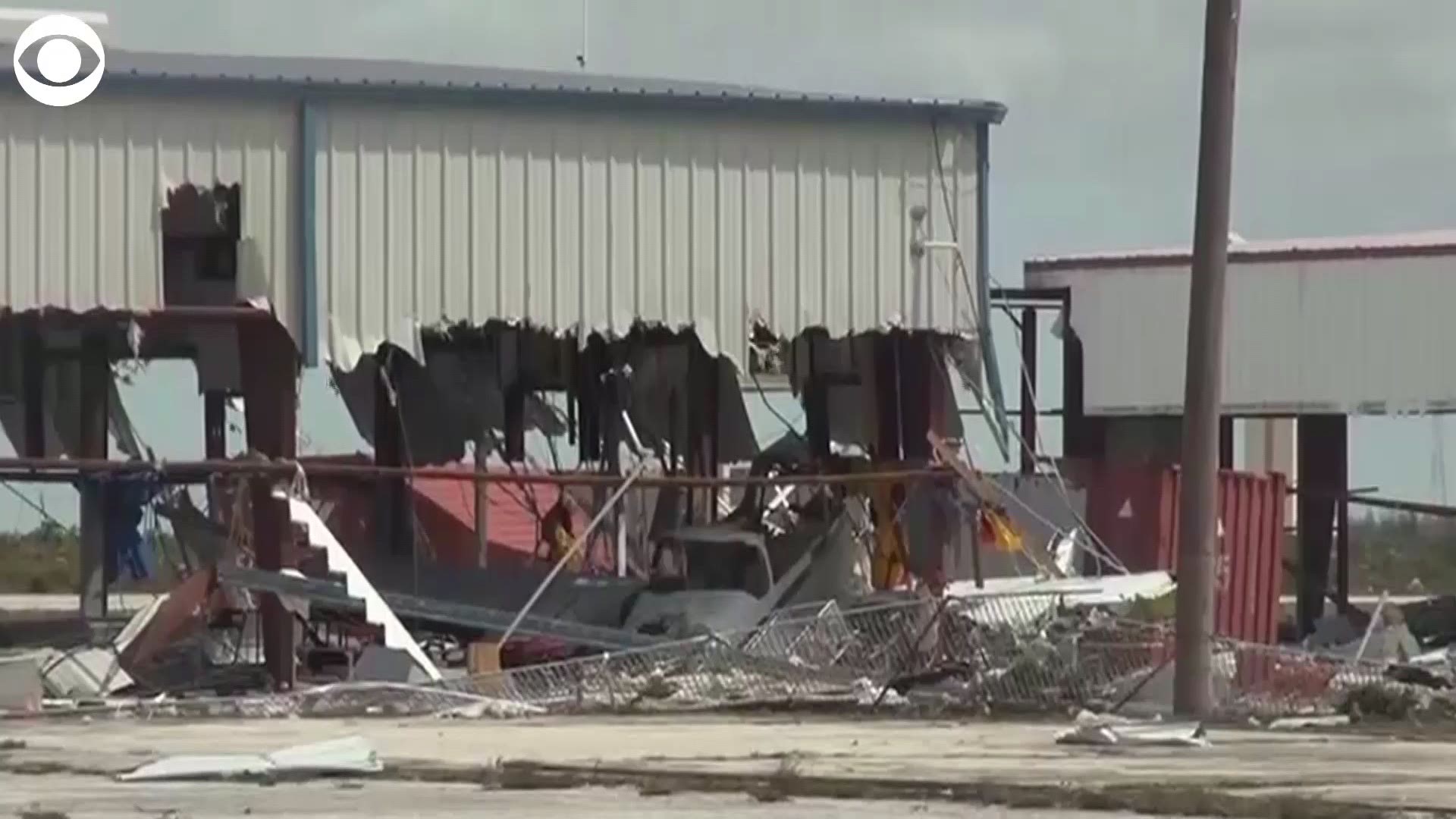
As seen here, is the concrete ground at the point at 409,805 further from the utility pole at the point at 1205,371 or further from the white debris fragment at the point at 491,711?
the white debris fragment at the point at 491,711

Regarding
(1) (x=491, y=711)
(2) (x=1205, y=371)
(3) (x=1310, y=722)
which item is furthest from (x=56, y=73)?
(3) (x=1310, y=722)

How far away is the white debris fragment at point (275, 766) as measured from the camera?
22844 mm

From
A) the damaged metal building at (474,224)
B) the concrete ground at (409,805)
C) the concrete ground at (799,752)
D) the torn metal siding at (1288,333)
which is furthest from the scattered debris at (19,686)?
the torn metal siding at (1288,333)

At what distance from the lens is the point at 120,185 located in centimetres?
3844

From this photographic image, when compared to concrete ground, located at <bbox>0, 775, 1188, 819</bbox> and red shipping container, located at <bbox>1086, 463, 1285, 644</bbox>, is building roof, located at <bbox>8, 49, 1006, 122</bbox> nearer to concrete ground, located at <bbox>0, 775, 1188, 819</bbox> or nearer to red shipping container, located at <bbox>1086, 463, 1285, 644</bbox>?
red shipping container, located at <bbox>1086, 463, 1285, 644</bbox>

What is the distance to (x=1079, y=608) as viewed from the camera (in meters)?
35.8

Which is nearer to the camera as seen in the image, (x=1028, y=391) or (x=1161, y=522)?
(x=1161, y=522)

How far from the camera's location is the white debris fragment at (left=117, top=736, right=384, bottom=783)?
2284cm

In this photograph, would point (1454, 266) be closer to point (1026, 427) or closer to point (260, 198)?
point (1026, 427)

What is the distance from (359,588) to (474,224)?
5294mm

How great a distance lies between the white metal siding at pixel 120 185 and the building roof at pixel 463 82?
420 mm

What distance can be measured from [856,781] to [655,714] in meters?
10.9

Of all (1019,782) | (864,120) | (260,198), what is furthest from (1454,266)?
(1019,782)

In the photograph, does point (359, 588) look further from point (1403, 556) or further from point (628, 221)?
point (1403, 556)
